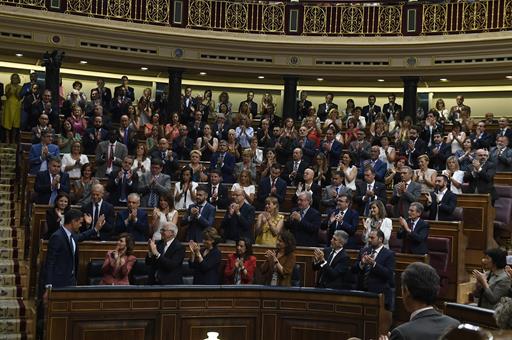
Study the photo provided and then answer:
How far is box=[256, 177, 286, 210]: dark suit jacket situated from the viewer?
344 inches

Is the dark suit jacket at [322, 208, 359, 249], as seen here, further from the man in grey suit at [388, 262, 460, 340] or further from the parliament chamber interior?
the man in grey suit at [388, 262, 460, 340]

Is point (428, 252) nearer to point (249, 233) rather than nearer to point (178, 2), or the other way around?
point (249, 233)

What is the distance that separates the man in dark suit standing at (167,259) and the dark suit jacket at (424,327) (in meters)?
4.13

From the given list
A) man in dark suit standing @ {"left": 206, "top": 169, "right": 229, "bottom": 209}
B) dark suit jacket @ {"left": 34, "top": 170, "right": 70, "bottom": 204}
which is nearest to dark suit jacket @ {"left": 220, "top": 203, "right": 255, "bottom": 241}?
man in dark suit standing @ {"left": 206, "top": 169, "right": 229, "bottom": 209}

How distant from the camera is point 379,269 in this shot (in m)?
6.54

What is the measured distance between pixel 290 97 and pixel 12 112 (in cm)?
500

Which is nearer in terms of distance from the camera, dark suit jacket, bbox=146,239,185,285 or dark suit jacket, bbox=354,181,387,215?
dark suit jacket, bbox=146,239,185,285

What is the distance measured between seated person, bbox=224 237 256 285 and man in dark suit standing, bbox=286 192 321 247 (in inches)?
36.9

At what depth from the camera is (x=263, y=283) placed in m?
7.04

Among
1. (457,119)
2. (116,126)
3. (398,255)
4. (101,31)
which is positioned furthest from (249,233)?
(101,31)

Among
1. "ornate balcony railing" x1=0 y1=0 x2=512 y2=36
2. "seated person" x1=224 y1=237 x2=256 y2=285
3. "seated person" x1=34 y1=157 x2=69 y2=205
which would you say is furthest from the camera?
"ornate balcony railing" x1=0 y1=0 x2=512 y2=36

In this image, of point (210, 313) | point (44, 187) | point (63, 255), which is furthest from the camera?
point (44, 187)

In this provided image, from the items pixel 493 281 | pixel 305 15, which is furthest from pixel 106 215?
pixel 305 15

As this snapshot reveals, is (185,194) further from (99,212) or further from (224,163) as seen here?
(224,163)
